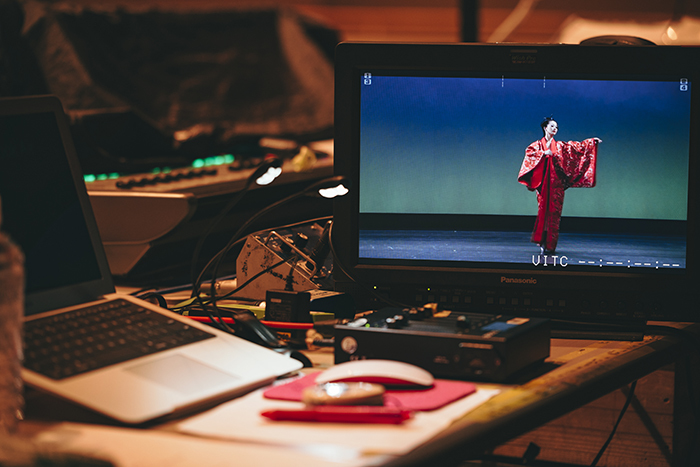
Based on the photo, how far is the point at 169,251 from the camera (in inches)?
55.1

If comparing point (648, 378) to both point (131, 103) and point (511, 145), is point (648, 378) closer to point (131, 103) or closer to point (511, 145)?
point (511, 145)

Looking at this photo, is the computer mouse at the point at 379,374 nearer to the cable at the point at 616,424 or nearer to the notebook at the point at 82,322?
the notebook at the point at 82,322

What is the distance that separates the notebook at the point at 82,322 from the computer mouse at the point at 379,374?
0.25 feet

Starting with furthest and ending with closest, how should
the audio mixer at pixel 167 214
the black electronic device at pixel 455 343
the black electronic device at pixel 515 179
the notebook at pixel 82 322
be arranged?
the audio mixer at pixel 167 214
the black electronic device at pixel 515 179
the black electronic device at pixel 455 343
the notebook at pixel 82 322

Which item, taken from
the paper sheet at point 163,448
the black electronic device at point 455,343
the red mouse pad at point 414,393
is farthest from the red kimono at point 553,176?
the paper sheet at point 163,448

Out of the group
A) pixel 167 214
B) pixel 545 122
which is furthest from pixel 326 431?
pixel 167 214

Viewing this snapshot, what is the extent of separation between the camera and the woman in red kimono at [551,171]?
3.36 feet

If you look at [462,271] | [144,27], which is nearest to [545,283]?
[462,271]

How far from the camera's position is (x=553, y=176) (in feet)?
3.35

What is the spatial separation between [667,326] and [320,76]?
200 cm

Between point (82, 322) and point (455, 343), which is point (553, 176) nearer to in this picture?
point (455, 343)

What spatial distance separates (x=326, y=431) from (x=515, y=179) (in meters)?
0.52

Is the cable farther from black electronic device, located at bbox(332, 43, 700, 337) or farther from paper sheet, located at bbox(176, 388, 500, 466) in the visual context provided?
paper sheet, located at bbox(176, 388, 500, 466)

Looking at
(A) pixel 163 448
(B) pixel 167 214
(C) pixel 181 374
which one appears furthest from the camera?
(B) pixel 167 214
